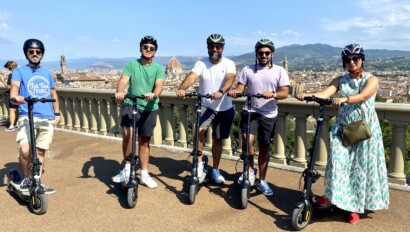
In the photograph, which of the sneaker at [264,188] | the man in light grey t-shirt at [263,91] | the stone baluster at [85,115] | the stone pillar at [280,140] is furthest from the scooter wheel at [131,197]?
the stone baluster at [85,115]

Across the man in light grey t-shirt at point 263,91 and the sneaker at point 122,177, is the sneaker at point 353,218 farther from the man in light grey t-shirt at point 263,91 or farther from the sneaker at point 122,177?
the sneaker at point 122,177

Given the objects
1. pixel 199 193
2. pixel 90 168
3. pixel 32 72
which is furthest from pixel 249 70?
pixel 90 168

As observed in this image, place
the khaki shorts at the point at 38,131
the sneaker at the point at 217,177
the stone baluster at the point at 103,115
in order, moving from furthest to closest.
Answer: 1. the stone baluster at the point at 103,115
2. the sneaker at the point at 217,177
3. the khaki shorts at the point at 38,131

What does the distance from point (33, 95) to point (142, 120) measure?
1.35 m

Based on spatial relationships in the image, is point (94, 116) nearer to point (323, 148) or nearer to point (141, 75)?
point (141, 75)

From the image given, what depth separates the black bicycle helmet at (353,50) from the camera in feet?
12.2

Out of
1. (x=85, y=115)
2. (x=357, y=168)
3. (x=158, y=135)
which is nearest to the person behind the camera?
(x=357, y=168)

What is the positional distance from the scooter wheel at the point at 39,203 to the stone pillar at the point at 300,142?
3.63 m

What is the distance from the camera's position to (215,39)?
14.9 ft

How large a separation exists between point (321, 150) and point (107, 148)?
4071 mm

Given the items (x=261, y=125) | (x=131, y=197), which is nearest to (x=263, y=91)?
(x=261, y=125)

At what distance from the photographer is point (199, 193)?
4.85m

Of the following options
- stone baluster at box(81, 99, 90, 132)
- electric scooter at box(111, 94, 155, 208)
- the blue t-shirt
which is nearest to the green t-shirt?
electric scooter at box(111, 94, 155, 208)

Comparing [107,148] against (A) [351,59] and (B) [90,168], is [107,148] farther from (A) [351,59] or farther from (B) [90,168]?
(A) [351,59]
